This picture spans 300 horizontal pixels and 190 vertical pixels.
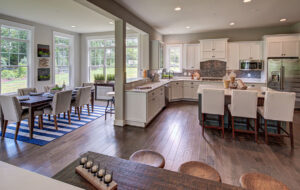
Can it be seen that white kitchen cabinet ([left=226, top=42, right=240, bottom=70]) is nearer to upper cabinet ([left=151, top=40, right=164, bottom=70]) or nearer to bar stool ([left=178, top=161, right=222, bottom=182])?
upper cabinet ([left=151, top=40, right=164, bottom=70])

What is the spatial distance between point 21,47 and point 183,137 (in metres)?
5.70

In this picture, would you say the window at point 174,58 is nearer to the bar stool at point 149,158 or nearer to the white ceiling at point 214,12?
the white ceiling at point 214,12

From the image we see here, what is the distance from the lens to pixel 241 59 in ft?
22.3

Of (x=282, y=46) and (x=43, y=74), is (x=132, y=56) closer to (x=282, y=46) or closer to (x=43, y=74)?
(x=43, y=74)

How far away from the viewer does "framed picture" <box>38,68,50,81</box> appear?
6.19 meters

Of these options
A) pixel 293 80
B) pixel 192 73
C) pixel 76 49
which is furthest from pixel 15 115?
pixel 293 80

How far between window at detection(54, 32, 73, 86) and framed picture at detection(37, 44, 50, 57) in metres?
0.48

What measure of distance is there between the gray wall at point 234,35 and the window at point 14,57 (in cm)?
527

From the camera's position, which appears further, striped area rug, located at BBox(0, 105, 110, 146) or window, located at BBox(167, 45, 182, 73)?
window, located at BBox(167, 45, 182, 73)

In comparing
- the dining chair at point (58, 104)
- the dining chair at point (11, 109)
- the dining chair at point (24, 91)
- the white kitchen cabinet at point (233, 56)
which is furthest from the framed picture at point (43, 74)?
the white kitchen cabinet at point (233, 56)

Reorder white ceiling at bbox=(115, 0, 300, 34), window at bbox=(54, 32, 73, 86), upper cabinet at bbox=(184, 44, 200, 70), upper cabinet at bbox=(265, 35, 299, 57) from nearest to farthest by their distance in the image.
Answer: white ceiling at bbox=(115, 0, 300, 34) < upper cabinet at bbox=(265, 35, 299, 57) < window at bbox=(54, 32, 73, 86) < upper cabinet at bbox=(184, 44, 200, 70)

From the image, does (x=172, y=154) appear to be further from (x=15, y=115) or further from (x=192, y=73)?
(x=192, y=73)

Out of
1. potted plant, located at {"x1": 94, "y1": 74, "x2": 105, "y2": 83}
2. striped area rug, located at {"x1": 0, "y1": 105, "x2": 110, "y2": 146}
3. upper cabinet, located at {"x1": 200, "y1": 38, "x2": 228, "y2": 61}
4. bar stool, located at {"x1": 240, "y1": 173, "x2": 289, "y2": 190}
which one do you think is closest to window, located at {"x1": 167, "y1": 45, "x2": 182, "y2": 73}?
upper cabinet, located at {"x1": 200, "y1": 38, "x2": 228, "y2": 61}

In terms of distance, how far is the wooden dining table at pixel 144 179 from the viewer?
1.10 meters
